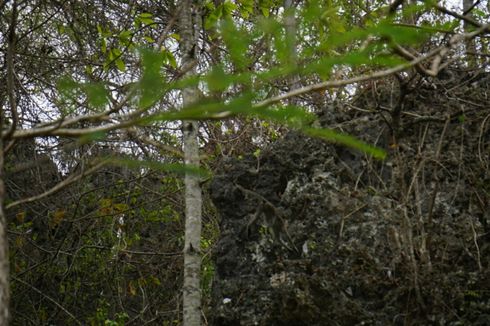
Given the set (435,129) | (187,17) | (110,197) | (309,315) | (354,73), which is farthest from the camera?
(110,197)

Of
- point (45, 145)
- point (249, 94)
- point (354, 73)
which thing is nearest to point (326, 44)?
point (249, 94)

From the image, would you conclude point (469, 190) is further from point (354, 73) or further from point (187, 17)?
point (187, 17)

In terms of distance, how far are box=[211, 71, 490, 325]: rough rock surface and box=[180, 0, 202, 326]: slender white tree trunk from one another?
117 millimetres

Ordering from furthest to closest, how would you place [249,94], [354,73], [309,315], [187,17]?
[354,73] → [187,17] → [309,315] → [249,94]

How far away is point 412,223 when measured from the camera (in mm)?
3465

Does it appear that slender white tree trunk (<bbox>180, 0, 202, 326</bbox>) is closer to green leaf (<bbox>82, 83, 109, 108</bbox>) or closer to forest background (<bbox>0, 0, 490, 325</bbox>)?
forest background (<bbox>0, 0, 490, 325</bbox>)

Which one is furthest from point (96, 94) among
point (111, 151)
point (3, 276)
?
point (111, 151)

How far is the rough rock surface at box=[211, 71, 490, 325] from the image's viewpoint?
10.8 ft

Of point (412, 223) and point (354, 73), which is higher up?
point (354, 73)

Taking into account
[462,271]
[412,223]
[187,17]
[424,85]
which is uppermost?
[187,17]

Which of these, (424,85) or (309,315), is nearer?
(309,315)

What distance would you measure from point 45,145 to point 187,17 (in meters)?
2.12

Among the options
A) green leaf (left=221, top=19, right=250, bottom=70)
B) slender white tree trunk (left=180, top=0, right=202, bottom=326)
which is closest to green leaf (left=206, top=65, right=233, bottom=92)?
green leaf (left=221, top=19, right=250, bottom=70)

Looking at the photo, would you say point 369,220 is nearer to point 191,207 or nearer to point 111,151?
point 191,207
